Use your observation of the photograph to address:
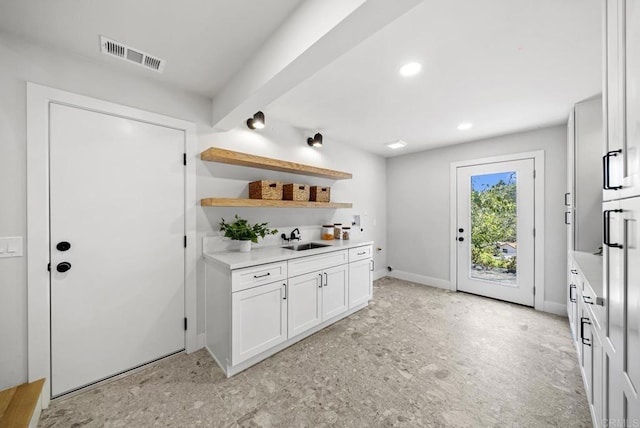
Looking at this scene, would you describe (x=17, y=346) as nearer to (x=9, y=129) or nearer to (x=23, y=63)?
(x=9, y=129)

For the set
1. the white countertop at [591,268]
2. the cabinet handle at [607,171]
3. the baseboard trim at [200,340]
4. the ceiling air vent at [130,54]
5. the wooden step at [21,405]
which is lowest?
the baseboard trim at [200,340]

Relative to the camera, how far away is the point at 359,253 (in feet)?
10.6

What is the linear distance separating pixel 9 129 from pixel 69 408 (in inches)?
75.2

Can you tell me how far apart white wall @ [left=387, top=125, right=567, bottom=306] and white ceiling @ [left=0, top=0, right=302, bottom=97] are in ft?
11.6

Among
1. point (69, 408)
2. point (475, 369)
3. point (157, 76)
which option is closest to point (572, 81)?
point (475, 369)

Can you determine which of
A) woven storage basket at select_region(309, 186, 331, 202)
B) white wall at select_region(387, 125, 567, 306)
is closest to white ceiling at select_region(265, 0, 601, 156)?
white wall at select_region(387, 125, 567, 306)

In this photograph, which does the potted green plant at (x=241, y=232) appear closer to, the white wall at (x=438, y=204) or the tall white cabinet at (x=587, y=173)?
the white wall at (x=438, y=204)

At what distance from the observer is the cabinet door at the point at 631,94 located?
0.77m

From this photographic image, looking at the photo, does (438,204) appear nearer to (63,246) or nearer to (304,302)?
(304,302)

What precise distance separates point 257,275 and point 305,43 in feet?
5.66

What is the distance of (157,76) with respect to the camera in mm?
2086

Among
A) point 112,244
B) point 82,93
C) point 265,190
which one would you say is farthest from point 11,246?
point 265,190

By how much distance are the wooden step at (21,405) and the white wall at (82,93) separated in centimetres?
9

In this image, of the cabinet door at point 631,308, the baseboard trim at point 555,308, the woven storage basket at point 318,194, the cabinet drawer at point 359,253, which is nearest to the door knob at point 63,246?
the woven storage basket at point 318,194
